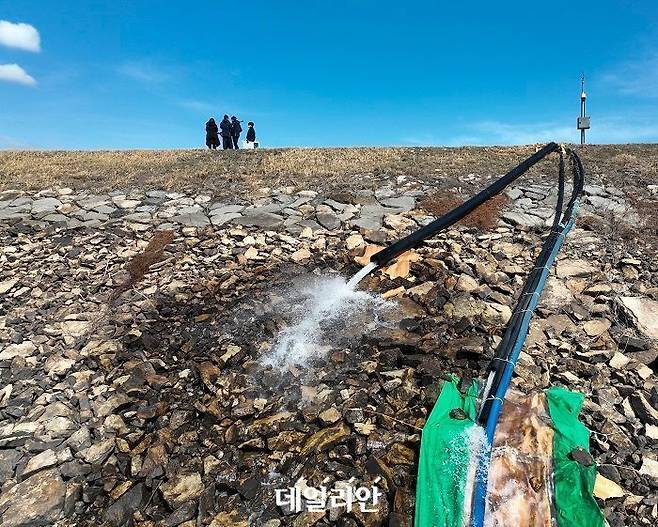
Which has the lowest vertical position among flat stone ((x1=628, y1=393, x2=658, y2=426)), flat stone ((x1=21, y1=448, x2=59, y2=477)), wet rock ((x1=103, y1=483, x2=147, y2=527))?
wet rock ((x1=103, y1=483, x2=147, y2=527))

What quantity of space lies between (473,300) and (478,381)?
204cm

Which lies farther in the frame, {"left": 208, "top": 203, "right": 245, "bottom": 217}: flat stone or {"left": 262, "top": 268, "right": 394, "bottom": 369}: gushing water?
{"left": 208, "top": 203, "right": 245, "bottom": 217}: flat stone

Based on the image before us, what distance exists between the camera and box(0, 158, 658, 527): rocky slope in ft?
14.6

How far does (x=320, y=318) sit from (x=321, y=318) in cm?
2

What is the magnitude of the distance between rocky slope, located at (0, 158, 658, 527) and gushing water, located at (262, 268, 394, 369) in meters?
0.18

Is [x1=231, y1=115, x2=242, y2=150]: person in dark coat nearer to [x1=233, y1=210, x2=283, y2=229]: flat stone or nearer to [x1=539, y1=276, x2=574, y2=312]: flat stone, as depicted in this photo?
[x1=233, y1=210, x2=283, y2=229]: flat stone

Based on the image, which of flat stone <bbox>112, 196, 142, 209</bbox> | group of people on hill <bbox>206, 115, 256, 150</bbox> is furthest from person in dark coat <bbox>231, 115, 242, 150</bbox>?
flat stone <bbox>112, 196, 142, 209</bbox>

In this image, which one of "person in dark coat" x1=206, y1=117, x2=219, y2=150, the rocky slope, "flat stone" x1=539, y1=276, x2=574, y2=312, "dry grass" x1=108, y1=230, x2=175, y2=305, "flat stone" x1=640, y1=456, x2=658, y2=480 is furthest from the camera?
"person in dark coat" x1=206, y1=117, x2=219, y2=150

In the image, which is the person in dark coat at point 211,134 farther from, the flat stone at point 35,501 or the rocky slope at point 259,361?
the flat stone at point 35,501

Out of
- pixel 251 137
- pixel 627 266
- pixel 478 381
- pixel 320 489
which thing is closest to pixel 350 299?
pixel 478 381

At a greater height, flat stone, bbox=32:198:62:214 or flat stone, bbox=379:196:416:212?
flat stone, bbox=32:198:62:214

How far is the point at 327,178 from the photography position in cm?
1343

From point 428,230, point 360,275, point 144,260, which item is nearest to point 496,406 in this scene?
point 360,275

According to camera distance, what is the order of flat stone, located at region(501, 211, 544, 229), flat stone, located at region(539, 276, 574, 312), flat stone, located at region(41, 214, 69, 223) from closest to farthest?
1. flat stone, located at region(539, 276, 574, 312)
2. flat stone, located at region(501, 211, 544, 229)
3. flat stone, located at region(41, 214, 69, 223)
